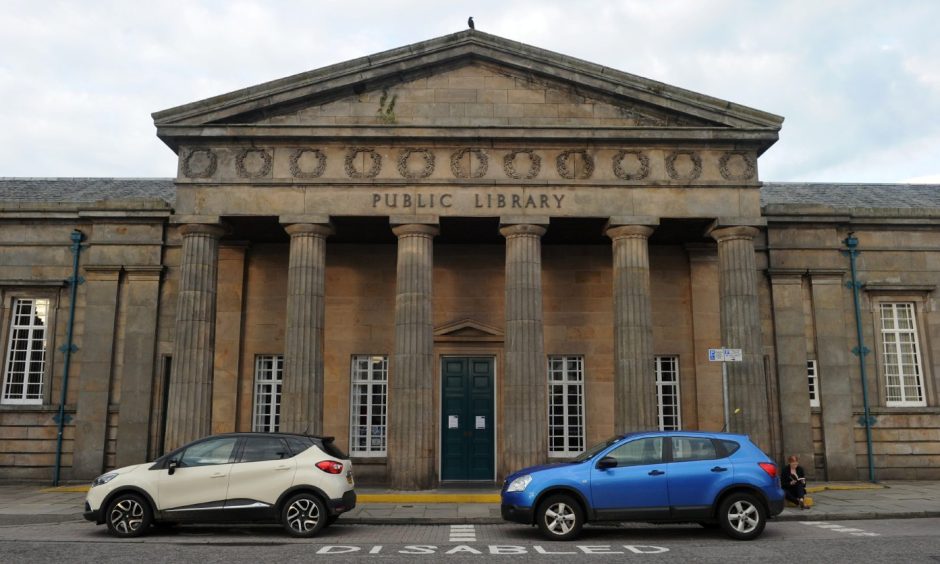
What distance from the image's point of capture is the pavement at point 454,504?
46.9ft

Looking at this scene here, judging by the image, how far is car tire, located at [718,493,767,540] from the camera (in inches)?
472

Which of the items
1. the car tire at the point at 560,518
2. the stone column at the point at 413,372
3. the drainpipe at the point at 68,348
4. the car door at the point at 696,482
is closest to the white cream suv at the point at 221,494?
the car tire at the point at 560,518

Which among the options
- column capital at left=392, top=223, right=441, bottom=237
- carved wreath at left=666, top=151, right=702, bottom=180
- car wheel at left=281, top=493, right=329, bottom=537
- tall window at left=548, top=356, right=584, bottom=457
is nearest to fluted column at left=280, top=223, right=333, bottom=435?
column capital at left=392, top=223, right=441, bottom=237

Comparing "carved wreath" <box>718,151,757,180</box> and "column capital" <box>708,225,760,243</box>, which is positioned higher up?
"carved wreath" <box>718,151,757,180</box>

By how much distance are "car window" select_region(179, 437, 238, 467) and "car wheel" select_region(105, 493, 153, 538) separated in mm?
904

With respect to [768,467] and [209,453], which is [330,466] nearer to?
[209,453]

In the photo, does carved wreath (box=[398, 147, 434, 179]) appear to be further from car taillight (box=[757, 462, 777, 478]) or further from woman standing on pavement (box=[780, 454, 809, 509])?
woman standing on pavement (box=[780, 454, 809, 509])

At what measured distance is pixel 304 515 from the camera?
12344 millimetres

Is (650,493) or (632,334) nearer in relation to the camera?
(650,493)

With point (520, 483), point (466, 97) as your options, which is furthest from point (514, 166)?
point (520, 483)

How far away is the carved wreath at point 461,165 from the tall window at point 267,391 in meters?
7.39

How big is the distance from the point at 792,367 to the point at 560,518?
11.3m

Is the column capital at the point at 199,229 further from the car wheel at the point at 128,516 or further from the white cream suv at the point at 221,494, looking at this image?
the car wheel at the point at 128,516

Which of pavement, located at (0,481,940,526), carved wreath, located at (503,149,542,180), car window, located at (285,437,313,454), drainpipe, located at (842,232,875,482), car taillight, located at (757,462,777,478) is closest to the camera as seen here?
car taillight, located at (757,462,777,478)
